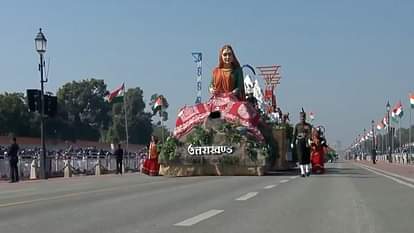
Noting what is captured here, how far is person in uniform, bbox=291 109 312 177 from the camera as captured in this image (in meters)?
29.1

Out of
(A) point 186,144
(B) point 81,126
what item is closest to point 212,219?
(A) point 186,144

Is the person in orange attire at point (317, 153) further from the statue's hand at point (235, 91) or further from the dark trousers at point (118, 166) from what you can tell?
the dark trousers at point (118, 166)

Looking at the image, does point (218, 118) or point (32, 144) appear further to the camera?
point (32, 144)

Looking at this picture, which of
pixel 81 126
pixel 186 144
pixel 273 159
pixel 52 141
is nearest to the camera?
pixel 186 144

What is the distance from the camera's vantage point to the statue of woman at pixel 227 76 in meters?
37.3

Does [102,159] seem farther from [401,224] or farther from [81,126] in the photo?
[81,126]

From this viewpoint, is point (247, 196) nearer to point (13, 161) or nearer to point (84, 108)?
point (13, 161)

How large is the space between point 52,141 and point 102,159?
1948 inches

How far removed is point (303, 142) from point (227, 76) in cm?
919

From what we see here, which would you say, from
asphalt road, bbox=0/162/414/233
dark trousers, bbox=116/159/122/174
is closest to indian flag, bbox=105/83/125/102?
dark trousers, bbox=116/159/122/174

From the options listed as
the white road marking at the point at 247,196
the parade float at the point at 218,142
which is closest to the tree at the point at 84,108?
the parade float at the point at 218,142

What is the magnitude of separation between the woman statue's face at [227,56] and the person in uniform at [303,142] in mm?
7725

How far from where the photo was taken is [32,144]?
2869 inches

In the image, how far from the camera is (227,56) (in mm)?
37469
